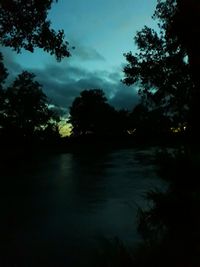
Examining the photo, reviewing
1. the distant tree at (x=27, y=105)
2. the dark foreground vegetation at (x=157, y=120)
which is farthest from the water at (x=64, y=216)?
the distant tree at (x=27, y=105)

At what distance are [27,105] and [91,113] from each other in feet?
85.9

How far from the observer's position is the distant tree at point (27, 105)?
112 metres

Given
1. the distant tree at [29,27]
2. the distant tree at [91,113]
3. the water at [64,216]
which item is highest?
the distant tree at [91,113]

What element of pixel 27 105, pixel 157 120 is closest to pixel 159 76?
pixel 157 120

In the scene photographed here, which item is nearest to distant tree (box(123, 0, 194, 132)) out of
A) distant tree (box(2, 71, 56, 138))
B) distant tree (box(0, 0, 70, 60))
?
distant tree (box(0, 0, 70, 60))

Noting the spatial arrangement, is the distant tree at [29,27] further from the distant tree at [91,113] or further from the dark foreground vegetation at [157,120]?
the distant tree at [91,113]

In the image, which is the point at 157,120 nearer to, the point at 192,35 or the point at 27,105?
the point at 192,35

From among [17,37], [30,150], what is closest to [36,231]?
[17,37]

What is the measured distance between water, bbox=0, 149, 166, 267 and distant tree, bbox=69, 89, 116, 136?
92.0 meters

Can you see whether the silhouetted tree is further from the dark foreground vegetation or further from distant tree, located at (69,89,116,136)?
distant tree, located at (69,89,116,136)

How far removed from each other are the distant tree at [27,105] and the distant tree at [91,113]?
17.3 meters

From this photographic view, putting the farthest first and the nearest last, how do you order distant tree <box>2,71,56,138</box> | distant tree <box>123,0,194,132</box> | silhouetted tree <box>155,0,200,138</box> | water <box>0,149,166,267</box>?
1. distant tree <box>2,71,56,138</box>
2. distant tree <box>123,0,194,132</box>
3. silhouetted tree <box>155,0,200,138</box>
4. water <box>0,149,166,267</box>

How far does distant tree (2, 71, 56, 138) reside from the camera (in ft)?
367

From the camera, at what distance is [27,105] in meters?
114
